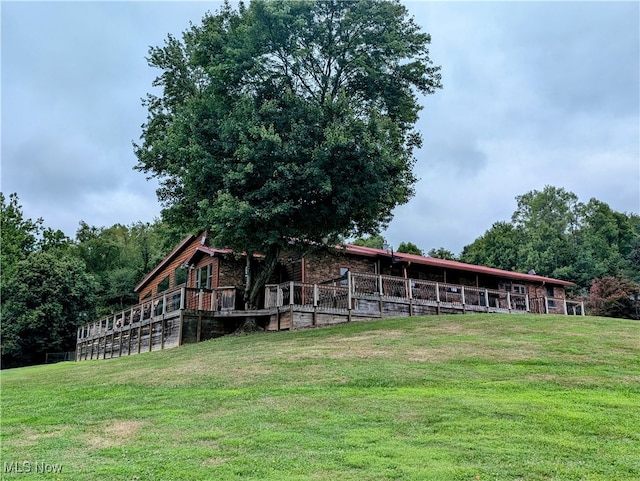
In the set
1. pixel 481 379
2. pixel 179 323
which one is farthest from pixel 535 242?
pixel 481 379

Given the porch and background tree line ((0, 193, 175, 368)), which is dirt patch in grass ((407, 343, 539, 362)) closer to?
the porch

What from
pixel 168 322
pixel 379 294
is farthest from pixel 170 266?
pixel 379 294

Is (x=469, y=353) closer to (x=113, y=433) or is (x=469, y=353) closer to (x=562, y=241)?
(x=113, y=433)

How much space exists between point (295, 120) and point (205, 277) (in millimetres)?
11728

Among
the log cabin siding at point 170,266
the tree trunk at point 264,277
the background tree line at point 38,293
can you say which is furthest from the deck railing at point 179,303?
the background tree line at point 38,293

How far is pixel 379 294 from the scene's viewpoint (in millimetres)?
21203

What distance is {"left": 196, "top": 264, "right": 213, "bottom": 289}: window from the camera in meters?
25.9

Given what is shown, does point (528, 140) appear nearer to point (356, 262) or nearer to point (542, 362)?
point (356, 262)

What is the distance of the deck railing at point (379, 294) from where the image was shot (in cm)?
1967

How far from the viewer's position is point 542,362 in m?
10.7

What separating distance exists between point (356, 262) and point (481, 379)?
17103mm

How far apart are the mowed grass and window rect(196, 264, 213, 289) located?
12.2 metres

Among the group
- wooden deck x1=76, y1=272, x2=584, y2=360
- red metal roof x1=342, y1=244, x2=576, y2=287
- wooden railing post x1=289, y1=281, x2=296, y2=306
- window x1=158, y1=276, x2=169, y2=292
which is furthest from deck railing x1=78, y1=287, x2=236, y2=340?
red metal roof x1=342, y1=244, x2=576, y2=287

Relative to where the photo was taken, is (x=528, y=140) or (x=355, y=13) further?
(x=528, y=140)
